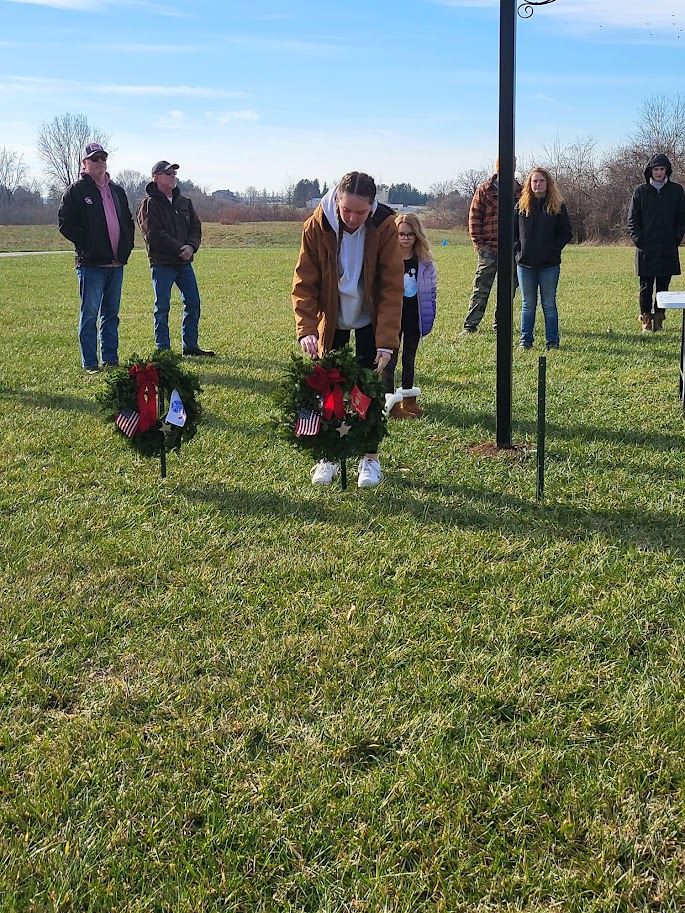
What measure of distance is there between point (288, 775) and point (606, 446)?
12.8 ft

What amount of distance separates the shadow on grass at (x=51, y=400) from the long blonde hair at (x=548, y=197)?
198 inches

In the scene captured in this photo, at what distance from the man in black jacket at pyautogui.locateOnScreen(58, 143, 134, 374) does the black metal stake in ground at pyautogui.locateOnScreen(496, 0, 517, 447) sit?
466 cm

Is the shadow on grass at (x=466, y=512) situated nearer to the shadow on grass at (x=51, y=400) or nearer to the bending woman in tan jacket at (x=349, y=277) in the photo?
the bending woman in tan jacket at (x=349, y=277)

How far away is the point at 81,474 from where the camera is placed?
17.4ft

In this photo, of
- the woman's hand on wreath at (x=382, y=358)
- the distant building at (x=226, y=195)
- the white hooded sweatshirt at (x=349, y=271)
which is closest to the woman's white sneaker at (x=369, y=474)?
the woman's hand on wreath at (x=382, y=358)

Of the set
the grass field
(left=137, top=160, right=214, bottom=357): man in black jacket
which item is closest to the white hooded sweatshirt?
the grass field

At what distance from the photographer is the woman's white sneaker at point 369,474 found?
499 centimetres

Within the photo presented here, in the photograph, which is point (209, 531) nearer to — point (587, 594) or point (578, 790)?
point (587, 594)

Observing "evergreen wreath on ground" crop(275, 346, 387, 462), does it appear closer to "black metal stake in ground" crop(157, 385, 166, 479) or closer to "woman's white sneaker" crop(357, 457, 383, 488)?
"woman's white sneaker" crop(357, 457, 383, 488)

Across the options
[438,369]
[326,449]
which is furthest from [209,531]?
[438,369]

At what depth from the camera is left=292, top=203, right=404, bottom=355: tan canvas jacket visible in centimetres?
476

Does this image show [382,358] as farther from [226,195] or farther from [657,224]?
[226,195]

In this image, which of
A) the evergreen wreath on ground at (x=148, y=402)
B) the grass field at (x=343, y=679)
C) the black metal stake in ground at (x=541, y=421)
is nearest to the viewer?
the grass field at (x=343, y=679)

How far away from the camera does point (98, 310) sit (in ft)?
29.0
